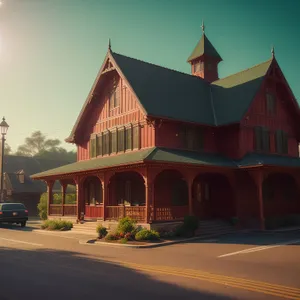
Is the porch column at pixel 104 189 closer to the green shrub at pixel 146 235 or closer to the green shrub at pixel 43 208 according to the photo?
the green shrub at pixel 146 235

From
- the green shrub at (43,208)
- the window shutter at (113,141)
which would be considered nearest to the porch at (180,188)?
the window shutter at (113,141)

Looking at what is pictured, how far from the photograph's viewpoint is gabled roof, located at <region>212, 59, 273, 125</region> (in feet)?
82.7

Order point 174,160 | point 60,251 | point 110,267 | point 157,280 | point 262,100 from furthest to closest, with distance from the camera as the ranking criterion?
1. point 262,100
2. point 174,160
3. point 60,251
4. point 110,267
5. point 157,280

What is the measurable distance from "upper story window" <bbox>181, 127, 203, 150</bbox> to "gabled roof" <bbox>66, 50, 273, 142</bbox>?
0.77 m

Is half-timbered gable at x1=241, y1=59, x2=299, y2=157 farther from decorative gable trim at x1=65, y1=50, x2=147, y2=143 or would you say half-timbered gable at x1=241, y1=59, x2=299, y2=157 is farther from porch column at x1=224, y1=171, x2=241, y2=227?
decorative gable trim at x1=65, y1=50, x2=147, y2=143

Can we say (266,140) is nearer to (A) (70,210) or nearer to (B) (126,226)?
(B) (126,226)

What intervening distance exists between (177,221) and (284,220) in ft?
26.9

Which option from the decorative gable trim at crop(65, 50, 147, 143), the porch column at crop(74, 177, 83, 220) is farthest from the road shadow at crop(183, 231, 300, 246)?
the porch column at crop(74, 177, 83, 220)

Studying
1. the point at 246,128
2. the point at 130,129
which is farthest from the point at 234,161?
the point at 130,129

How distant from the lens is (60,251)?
49.7ft

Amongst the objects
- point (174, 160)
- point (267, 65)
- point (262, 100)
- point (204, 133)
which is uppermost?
point (267, 65)

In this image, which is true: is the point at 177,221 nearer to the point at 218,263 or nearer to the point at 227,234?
the point at 227,234

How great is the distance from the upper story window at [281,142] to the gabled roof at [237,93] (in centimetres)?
399

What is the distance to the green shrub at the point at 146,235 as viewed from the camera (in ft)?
59.5
